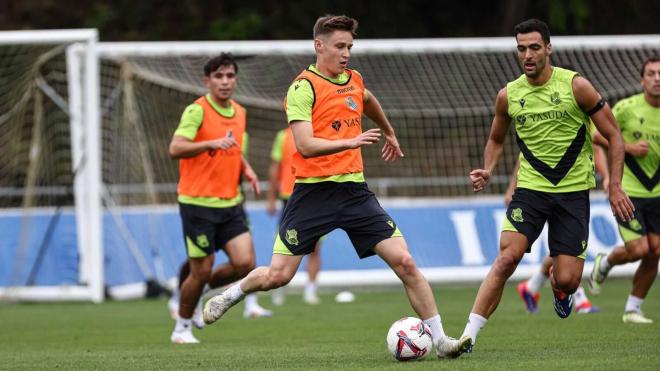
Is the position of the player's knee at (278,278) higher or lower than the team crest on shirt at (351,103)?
lower

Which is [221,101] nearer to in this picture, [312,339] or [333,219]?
[312,339]

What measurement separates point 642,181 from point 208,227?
12.7ft

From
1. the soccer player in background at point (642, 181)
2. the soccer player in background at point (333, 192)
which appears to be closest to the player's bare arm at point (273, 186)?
the soccer player in background at point (642, 181)

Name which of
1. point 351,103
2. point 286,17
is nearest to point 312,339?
point 351,103

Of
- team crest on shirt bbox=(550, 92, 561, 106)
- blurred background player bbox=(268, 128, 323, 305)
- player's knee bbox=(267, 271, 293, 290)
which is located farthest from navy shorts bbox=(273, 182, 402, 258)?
blurred background player bbox=(268, 128, 323, 305)

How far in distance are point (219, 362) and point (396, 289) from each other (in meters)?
10.2

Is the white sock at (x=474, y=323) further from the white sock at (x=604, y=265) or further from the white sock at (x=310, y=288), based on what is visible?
the white sock at (x=310, y=288)

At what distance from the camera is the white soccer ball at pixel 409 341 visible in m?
8.23

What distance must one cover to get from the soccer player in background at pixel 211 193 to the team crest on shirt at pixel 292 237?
2.41 metres

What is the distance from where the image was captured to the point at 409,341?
27.0 feet

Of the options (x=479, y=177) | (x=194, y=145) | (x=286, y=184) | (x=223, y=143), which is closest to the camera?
(x=479, y=177)

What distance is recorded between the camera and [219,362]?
8656 mm

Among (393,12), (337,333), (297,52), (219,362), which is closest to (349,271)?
(297,52)

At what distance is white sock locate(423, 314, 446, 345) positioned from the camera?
327 inches
